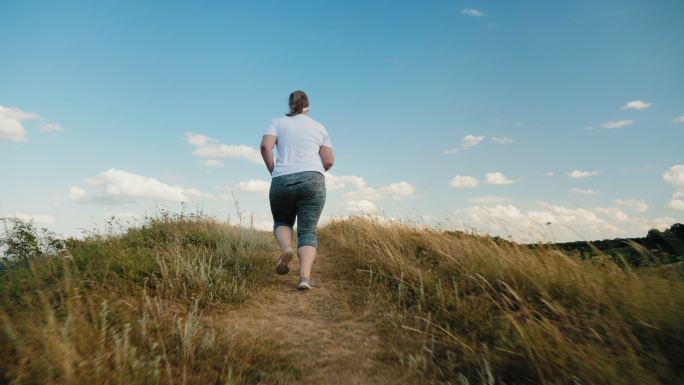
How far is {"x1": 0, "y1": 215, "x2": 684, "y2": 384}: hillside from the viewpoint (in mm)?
2191

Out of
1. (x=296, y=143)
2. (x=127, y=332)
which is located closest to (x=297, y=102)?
(x=296, y=143)

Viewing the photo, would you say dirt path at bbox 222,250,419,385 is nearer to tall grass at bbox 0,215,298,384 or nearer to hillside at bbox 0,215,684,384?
hillside at bbox 0,215,684,384

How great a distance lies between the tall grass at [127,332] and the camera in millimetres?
2143

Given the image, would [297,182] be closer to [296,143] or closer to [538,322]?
[296,143]

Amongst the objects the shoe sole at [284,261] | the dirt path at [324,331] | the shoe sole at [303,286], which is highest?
the shoe sole at [284,261]

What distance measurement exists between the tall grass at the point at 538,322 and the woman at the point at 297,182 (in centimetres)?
105

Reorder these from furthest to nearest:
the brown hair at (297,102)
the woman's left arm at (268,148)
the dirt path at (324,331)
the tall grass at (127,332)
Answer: the brown hair at (297,102), the woman's left arm at (268,148), the dirt path at (324,331), the tall grass at (127,332)

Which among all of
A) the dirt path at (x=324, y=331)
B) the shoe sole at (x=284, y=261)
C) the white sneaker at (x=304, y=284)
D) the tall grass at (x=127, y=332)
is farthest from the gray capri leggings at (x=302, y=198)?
the tall grass at (x=127, y=332)

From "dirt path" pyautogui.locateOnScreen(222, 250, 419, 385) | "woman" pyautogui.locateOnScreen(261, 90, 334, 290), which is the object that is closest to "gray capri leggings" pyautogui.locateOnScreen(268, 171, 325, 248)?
"woman" pyautogui.locateOnScreen(261, 90, 334, 290)

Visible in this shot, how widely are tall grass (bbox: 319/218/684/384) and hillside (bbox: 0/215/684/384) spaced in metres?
0.01

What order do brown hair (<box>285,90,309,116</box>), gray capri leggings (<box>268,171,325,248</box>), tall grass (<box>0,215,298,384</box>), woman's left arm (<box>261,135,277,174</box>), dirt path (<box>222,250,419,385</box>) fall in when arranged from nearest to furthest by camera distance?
1. tall grass (<box>0,215,298,384</box>)
2. dirt path (<box>222,250,419,385</box>)
3. gray capri leggings (<box>268,171,325,248</box>)
4. woman's left arm (<box>261,135,277,174</box>)
5. brown hair (<box>285,90,309,116</box>)

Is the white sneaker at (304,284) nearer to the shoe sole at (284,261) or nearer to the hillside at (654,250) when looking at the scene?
the shoe sole at (284,261)

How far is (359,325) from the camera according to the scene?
139 inches

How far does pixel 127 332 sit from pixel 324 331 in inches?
60.7
